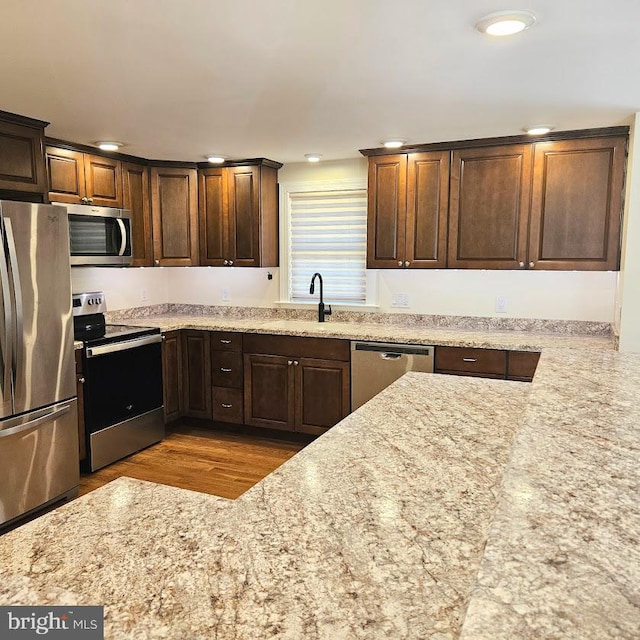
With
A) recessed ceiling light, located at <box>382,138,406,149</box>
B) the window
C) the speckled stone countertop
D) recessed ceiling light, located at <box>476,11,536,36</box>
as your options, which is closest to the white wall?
the speckled stone countertop

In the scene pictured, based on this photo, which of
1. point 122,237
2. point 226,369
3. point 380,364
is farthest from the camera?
point 226,369

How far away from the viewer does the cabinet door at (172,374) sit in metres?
4.30

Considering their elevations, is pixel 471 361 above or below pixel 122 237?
below

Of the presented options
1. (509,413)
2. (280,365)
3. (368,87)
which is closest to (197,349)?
(280,365)

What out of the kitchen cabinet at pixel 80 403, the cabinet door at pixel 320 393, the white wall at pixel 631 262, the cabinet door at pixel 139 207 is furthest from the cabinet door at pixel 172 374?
the white wall at pixel 631 262

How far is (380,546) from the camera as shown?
97cm

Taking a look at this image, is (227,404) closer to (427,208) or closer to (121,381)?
(121,381)

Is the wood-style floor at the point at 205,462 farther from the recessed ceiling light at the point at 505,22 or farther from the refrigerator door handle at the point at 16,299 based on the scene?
the recessed ceiling light at the point at 505,22

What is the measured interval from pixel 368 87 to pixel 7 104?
6.21 feet

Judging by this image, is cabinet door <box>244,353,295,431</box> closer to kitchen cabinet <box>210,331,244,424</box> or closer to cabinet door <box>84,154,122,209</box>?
kitchen cabinet <box>210,331,244,424</box>

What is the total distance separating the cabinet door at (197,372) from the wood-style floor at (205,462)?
0.23m

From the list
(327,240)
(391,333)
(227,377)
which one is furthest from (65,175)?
(391,333)

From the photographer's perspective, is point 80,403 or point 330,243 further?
point 330,243

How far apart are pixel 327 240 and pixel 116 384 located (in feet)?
6.74
